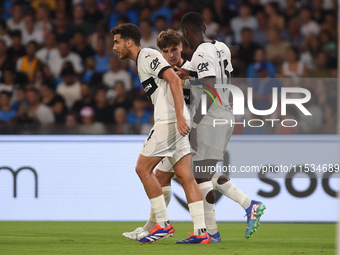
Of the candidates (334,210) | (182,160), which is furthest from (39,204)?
(334,210)

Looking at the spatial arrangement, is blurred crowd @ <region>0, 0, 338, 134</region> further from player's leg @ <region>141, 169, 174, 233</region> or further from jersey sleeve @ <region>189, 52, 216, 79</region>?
jersey sleeve @ <region>189, 52, 216, 79</region>

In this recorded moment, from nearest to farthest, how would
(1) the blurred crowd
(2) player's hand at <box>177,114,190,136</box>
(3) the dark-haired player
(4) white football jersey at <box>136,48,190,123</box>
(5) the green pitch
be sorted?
(5) the green pitch < (2) player's hand at <box>177,114,190,136</box> < (4) white football jersey at <box>136,48,190,123</box> < (3) the dark-haired player < (1) the blurred crowd

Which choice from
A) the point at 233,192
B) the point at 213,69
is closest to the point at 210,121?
the point at 213,69

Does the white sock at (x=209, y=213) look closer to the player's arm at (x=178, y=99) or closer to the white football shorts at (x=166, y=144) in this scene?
the white football shorts at (x=166, y=144)

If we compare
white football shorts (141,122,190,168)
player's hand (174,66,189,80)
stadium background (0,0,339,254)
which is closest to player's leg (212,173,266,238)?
white football shorts (141,122,190,168)

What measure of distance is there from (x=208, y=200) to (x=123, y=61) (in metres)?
5.75

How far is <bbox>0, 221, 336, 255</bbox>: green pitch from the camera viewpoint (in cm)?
475

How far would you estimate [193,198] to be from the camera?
5.09 metres

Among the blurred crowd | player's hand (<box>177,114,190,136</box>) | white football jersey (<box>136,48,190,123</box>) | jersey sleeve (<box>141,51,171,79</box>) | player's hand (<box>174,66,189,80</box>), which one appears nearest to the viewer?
player's hand (<box>177,114,190,136</box>)

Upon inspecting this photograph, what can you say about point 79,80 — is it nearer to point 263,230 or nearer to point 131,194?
point 131,194

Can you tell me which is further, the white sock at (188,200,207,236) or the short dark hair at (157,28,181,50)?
the short dark hair at (157,28,181,50)

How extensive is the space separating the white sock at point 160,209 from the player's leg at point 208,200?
1.56 feet

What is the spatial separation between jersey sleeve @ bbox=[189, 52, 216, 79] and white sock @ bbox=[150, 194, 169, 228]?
3.95 feet

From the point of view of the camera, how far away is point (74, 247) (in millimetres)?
4969
